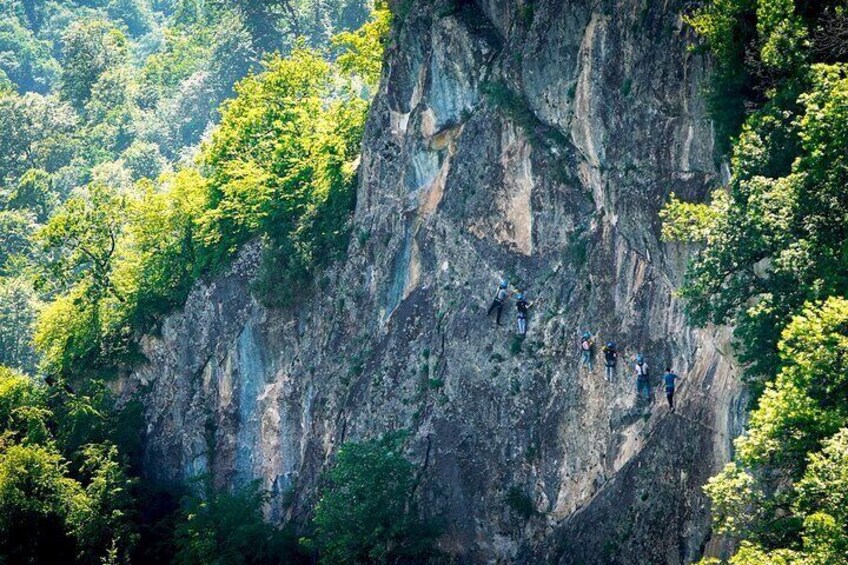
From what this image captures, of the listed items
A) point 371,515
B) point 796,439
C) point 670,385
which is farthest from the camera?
point 371,515

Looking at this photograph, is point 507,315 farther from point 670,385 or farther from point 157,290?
point 157,290

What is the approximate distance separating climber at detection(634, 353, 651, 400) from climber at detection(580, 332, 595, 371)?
203 centimetres

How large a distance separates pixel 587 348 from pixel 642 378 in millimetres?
2398

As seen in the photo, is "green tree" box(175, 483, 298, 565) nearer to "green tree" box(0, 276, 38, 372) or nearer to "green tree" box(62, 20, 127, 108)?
"green tree" box(0, 276, 38, 372)

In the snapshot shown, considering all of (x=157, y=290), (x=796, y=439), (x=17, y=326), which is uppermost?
(x=17, y=326)

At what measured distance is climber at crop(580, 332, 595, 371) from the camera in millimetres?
38688

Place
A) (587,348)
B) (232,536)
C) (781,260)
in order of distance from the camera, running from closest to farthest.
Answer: (781,260) → (587,348) → (232,536)

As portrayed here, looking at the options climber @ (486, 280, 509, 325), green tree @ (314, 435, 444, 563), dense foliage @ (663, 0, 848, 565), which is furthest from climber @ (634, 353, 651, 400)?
green tree @ (314, 435, 444, 563)

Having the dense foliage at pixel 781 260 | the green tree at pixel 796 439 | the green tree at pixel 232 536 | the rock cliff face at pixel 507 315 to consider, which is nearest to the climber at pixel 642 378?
the rock cliff face at pixel 507 315

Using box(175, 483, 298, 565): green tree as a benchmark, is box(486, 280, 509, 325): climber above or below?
above

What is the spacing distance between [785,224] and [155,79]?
99.0m

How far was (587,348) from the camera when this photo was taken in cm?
3866

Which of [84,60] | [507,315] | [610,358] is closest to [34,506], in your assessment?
[507,315]

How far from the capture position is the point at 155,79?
401ft
